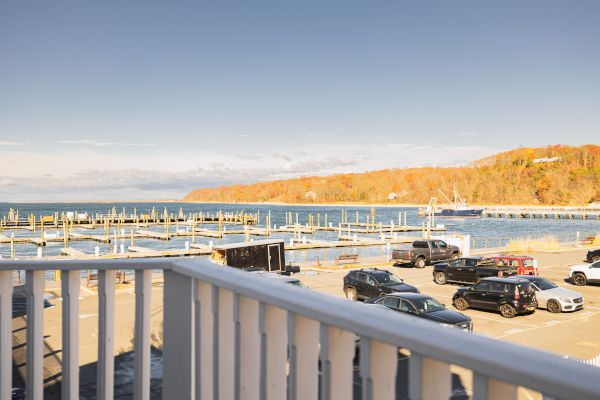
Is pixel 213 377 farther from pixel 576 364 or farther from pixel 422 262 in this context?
pixel 422 262

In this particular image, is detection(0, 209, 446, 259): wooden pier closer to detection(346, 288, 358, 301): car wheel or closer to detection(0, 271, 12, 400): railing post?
detection(346, 288, 358, 301): car wheel

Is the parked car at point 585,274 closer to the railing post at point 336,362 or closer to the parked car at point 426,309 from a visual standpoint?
the parked car at point 426,309

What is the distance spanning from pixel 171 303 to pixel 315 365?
42.8 inches

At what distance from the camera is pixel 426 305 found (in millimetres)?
14984

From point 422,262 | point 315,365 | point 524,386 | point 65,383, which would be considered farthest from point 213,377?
point 422,262

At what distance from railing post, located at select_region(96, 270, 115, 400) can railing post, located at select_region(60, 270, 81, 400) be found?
19cm

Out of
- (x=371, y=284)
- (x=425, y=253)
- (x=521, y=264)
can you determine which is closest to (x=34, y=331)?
(x=371, y=284)

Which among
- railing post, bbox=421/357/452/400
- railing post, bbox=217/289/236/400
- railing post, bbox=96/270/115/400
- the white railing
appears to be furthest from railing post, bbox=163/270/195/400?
railing post, bbox=421/357/452/400

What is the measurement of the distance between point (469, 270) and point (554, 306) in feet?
20.4

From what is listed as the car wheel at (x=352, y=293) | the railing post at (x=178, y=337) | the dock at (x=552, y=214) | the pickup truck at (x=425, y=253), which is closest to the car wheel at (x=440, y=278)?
the car wheel at (x=352, y=293)

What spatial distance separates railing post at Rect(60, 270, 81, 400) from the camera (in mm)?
2877

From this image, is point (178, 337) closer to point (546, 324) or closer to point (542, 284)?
point (546, 324)

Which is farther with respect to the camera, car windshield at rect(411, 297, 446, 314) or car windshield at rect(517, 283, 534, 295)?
car windshield at rect(517, 283, 534, 295)

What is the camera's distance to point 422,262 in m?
34.0
